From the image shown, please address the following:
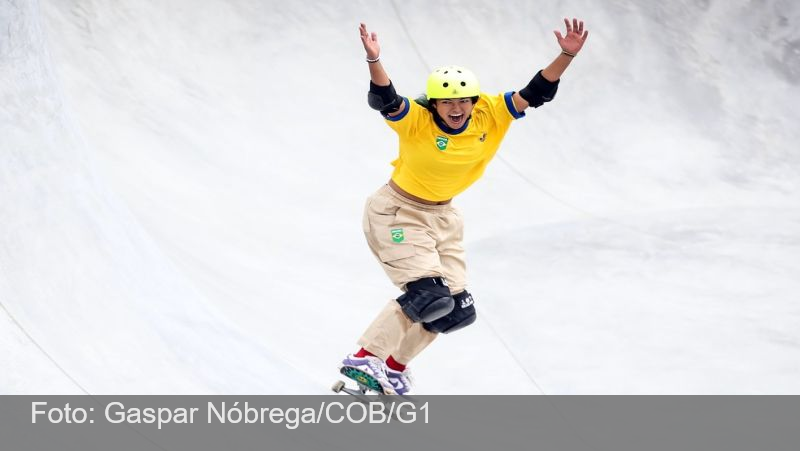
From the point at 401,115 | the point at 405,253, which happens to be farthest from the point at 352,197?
the point at 401,115

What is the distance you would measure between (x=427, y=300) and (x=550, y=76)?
1.31m

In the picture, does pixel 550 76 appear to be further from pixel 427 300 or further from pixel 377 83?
pixel 427 300

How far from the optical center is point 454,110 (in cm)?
507

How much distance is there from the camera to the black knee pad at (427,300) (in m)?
4.96

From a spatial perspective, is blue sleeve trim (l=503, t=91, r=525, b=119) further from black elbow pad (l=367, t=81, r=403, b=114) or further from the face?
black elbow pad (l=367, t=81, r=403, b=114)

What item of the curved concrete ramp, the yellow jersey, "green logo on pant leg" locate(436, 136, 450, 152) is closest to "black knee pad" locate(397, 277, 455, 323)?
the yellow jersey

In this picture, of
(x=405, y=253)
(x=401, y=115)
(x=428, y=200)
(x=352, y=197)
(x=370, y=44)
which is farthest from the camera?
(x=352, y=197)

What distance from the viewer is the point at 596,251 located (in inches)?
302

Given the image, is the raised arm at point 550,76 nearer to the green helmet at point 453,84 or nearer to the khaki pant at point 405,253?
the green helmet at point 453,84

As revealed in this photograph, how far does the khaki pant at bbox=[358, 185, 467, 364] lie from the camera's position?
17.0 feet

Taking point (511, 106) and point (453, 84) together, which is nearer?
point (453, 84)
